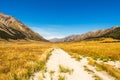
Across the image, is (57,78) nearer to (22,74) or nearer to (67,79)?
(67,79)

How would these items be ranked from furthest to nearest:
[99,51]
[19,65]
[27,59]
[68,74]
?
[99,51] < [27,59] < [19,65] < [68,74]

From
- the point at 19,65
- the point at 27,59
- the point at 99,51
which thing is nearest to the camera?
the point at 19,65

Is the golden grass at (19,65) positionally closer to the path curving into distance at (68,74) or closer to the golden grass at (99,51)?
the path curving into distance at (68,74)

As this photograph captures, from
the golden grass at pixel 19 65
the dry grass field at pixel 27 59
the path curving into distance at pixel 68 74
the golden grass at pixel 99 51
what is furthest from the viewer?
the golden grass at pixel 99 51

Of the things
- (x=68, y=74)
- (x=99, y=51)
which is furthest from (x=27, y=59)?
(x=99, y=51)

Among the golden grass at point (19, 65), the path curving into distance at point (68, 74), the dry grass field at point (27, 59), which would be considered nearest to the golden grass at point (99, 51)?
the dry grass field at point (27, 59)

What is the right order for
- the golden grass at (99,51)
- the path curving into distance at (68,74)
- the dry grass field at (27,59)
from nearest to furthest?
the path curving into distance at (68,74), the dry grass field at (27,59), the golden grass at (99,51)

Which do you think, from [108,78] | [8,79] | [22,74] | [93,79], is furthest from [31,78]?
[108,78]

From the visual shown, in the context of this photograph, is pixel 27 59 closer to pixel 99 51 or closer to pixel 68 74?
pixel 68 74

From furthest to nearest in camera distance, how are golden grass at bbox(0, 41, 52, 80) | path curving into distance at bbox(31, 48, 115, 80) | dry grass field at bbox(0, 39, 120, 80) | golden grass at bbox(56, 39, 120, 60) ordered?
1. golden grass at bbox(56, 39, 120, 60)
2. dry grass field at bbox(0, 39, 120, 80)
3. path curving into distance at bbox(31, 48, 115, 80)
4. golden grass at bbox(0, 41, 52, 80)

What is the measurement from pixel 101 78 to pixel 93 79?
59cm

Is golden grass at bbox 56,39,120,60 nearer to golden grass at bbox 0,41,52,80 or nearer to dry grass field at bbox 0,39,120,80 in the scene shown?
dry grass field at bbox 0,39,120,80

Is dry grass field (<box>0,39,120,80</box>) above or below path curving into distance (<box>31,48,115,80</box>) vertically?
above

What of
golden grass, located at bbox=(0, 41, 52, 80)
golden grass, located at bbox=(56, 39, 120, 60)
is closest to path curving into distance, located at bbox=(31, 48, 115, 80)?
golden grass, located at bbox=(0, 41, 52, 80)
